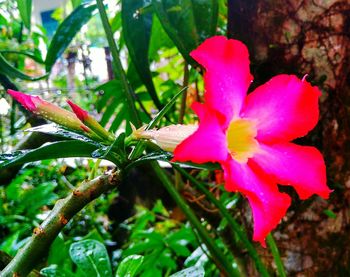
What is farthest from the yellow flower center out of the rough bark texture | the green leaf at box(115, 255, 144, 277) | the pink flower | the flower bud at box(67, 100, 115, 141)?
the rough bark texture

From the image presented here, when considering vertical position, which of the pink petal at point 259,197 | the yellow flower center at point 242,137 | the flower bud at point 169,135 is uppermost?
the flower bud at point 169,135

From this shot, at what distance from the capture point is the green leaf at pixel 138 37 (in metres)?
0.64

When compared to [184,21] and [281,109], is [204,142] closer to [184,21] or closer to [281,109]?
[281,109]

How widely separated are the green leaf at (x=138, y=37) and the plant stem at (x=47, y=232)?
1.11ft

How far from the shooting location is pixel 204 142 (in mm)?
298

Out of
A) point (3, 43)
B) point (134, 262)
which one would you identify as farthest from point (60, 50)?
point (3, 43)

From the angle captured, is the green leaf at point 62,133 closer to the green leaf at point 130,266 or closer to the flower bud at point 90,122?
the flower bud at point 90,122

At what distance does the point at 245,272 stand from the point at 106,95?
53cm

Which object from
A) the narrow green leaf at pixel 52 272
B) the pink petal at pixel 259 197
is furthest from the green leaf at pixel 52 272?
the pink petal at pixel 259 197

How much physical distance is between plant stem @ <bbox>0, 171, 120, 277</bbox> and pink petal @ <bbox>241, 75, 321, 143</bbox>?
168 millimetres

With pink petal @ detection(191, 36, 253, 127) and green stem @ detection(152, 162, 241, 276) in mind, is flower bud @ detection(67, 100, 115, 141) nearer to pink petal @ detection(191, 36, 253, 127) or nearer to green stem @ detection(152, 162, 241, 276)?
pink petal @ detection(191, 36, 253, 127)

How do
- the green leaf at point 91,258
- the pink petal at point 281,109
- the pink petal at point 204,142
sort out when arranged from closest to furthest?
the pink petal at point 204,142 < the pink petal at point 281,109 < the green leaf at point 91,258

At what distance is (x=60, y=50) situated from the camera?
2.36ft

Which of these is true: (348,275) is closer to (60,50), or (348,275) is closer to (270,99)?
(270,99)
